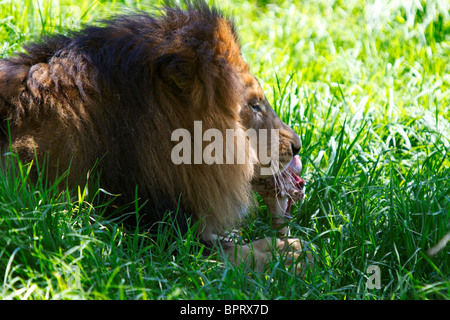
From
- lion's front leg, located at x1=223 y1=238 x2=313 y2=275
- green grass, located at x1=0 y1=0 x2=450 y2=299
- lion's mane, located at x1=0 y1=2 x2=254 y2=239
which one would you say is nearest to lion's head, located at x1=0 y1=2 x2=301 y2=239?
lion's mane, located at x1=0 y1=2 x2=254 y2=239

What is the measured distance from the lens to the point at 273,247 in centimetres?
294

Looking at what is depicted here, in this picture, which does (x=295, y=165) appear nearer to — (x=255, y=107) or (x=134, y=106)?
(x=255, y=107)

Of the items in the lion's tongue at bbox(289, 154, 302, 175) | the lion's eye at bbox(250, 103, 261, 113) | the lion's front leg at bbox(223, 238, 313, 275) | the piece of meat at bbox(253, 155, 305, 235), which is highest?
the lion's eye at bbox(250, 103, 261, 113)

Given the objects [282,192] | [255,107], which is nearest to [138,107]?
[255,107]

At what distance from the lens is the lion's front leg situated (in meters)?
2.79

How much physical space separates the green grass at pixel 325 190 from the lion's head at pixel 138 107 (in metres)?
0.16

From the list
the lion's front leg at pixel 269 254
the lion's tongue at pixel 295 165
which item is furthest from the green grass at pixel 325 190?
the lion's tongue at pixel 295 165

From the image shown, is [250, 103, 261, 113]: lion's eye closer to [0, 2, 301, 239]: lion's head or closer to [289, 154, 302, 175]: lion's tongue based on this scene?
[0, 2, 301, 239]: lion's head

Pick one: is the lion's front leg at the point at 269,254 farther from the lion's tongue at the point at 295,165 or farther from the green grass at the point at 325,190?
the lion's tongue at the point at 295,165

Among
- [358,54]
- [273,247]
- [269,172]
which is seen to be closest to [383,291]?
[273,247]

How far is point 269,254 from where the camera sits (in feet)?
9.91

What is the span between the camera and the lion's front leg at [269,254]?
2.79 metres

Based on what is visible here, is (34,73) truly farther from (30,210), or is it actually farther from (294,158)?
Answer: (294,158)

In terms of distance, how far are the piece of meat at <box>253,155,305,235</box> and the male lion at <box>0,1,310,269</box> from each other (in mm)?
359
